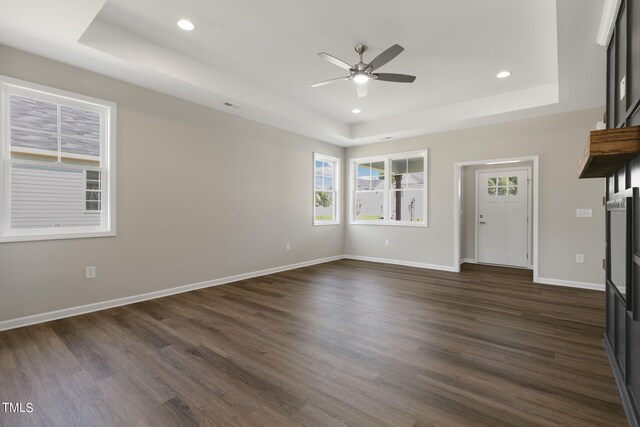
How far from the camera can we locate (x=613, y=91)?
84.4 inches

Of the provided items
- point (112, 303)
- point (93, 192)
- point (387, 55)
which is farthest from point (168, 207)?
point (387, 55)

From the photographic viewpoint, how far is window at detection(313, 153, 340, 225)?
6621 mm

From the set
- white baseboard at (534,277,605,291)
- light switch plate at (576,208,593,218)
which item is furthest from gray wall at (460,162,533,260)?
light switch plate at (576,208,593,218)

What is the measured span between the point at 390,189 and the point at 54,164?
18.3 ft

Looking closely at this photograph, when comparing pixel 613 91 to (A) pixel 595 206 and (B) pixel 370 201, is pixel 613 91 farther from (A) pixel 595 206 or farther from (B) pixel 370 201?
(B) pixel 370 201

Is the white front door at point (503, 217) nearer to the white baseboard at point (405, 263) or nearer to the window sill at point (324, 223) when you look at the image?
the white baseboard at point (405, 263)

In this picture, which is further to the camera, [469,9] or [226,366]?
[469,9]

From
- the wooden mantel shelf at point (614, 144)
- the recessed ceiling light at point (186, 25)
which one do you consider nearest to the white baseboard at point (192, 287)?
the recessed ceiling light at point (186, 25)

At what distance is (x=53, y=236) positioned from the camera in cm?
317

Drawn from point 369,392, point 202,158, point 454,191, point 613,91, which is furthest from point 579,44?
point 202,158

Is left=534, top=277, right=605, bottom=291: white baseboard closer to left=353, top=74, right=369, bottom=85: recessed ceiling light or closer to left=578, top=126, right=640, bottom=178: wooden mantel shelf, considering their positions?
left=578, top=126, right=640, bottom=178: wooden mantel shelf

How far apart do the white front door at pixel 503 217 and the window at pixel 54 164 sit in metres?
6.82

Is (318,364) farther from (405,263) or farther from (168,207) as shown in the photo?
(405,263)

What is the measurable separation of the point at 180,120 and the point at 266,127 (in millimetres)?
1611
